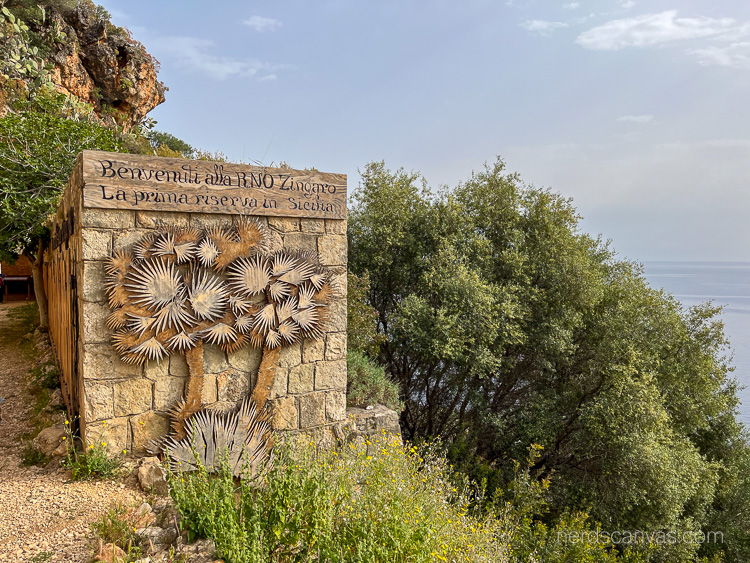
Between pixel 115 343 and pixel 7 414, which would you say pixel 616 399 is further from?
pixel 7 414

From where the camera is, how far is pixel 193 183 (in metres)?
3.72

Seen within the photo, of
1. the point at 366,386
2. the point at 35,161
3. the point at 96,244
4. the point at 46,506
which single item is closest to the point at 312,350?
the point at 96,244

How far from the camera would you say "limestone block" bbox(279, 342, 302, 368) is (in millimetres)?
4168

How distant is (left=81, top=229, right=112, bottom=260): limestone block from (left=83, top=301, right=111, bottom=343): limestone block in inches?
14.8

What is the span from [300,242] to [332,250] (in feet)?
1.13

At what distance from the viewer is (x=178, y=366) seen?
12.3ft

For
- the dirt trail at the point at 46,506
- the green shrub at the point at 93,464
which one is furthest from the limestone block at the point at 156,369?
the dirt trail at the point at 46,506

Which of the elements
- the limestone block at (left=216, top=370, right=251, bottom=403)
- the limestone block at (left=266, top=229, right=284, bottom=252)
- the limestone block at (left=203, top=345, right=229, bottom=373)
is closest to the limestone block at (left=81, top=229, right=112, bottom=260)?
the limestone block at (left=203, top=345, right=229, bottom=373)

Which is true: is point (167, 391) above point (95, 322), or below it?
below

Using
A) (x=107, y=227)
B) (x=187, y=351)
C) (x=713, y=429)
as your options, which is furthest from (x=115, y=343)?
(x=713, y=429)

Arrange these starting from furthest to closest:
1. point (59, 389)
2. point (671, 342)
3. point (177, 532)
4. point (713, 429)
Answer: point (713, 429) → point (671, 342) → point (59, 389) → point (177, 532)

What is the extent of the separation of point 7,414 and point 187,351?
2.86m

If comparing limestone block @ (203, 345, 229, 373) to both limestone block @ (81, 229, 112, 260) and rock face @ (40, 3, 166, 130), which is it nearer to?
limestone block @ (81, 229, 112, 260)

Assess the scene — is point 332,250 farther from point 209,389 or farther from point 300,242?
point 209,389
